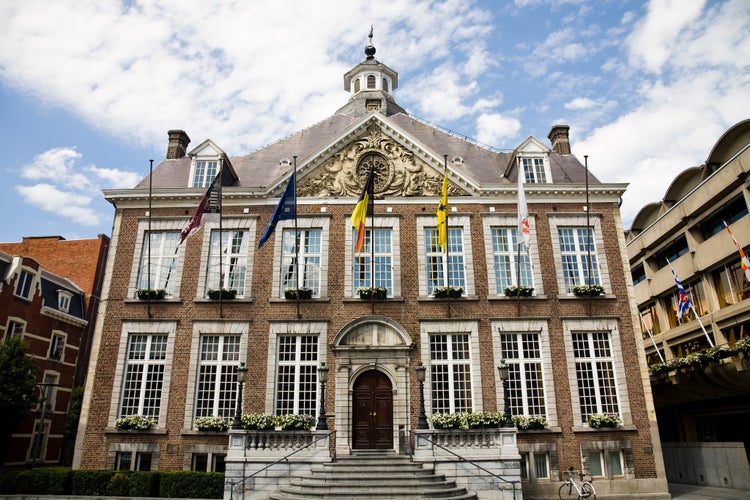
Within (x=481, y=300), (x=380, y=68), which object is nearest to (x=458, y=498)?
(x=481, y=300)

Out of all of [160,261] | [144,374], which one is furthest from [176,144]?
[144,374]

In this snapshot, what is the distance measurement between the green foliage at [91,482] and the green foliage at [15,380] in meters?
7.69

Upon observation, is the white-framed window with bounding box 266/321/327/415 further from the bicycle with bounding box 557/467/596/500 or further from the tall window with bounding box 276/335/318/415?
the bicycle with bounding box 557/467/596/500

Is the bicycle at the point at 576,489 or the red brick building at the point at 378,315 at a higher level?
the red brick building at the point at 378,315

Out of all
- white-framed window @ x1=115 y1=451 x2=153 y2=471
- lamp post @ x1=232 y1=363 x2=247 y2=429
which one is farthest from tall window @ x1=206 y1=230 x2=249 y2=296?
white-framed window @ x1=115 y1=451 x2=153 y2=471

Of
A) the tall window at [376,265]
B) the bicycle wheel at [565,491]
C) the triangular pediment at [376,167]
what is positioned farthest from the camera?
the triangular pediment at [376,167]

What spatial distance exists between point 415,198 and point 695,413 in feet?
64.4

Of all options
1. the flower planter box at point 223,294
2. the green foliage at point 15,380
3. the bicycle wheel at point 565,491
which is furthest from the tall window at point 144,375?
the bicycle wheel at point 565,491

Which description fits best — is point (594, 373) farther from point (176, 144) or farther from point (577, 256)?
point (176, 144)

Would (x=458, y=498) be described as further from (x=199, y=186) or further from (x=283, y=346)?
(x=199, y=186)

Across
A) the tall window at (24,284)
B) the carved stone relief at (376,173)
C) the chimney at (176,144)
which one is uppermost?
the chimney at (176,144)

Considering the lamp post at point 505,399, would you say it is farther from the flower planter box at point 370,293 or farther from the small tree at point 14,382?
the small tree at point 14,382

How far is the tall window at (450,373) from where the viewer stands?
20000 mm

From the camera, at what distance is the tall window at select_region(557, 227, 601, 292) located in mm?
21891
